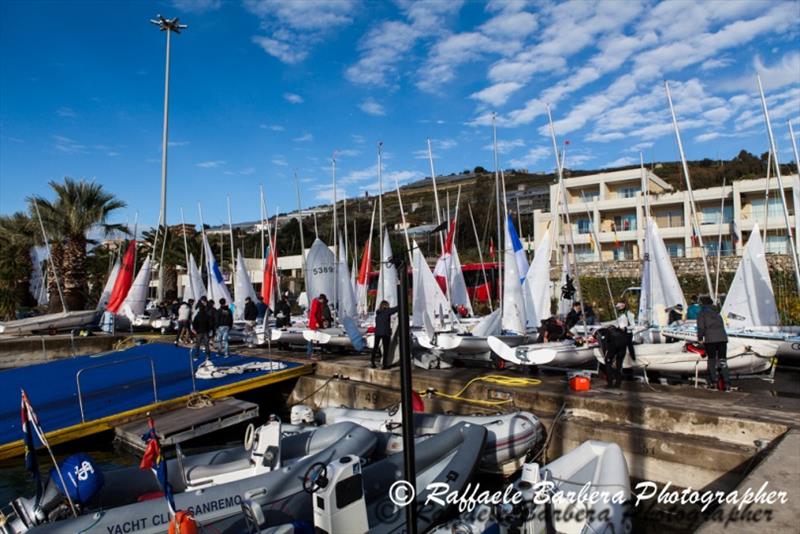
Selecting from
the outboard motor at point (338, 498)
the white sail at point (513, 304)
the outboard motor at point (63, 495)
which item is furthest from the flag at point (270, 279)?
the outboard motor at point (338, 498)

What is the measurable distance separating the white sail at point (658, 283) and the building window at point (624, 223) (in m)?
27.2

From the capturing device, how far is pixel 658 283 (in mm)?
15820

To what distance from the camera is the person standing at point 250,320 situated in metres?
18.9

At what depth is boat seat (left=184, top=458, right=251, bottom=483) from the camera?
701cm

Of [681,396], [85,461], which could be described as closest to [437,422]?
[681,396]

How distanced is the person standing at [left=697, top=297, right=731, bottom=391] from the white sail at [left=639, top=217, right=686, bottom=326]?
19.8ft

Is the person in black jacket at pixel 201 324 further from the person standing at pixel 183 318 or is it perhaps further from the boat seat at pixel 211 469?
the boat seat at pixel 211 469

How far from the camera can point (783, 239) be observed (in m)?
34.0

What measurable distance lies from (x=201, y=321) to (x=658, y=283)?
13.0 metres

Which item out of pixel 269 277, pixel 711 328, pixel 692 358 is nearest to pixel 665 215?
pixel 269 277

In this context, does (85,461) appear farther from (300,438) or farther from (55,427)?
(55,427)

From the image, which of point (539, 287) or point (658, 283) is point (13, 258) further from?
point (658, 283)

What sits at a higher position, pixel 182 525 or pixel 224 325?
pixel 224 325

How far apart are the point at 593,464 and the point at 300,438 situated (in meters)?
4.24
